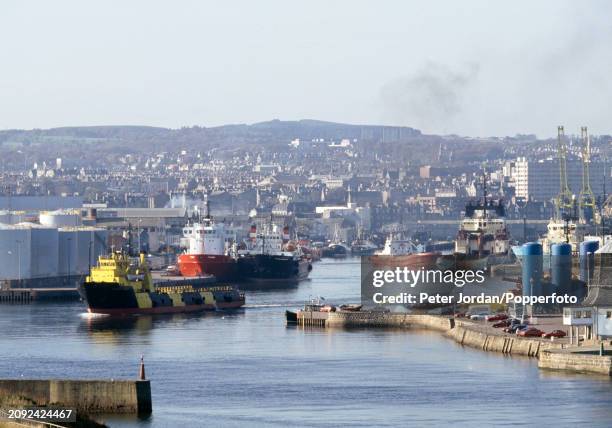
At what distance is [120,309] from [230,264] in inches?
1088

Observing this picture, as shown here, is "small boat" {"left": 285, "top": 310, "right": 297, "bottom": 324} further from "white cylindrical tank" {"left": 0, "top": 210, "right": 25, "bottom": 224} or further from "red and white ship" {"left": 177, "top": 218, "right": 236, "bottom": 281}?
"white cylindrical tank" {"left": 0, "top": 210, "right": 25, "bottom": 224}

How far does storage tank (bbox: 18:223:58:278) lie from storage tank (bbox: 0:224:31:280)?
0.38 metres

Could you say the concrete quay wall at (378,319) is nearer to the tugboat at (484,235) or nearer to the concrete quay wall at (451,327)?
the concrete quay wall at (451,327)

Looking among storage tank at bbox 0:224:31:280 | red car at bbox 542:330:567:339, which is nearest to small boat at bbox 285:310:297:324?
red car at bbox 542:330:567:339

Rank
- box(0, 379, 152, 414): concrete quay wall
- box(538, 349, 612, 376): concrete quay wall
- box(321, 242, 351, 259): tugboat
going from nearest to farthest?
box(0, 379, 152, 414): concrete quay wall, box(538, 349, 612, 376): concrete quay wall, box(321, 242, 351, 259): tugboat

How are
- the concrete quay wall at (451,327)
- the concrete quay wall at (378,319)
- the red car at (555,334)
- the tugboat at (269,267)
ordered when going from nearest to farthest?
the concrete quay wall at (451,327) < the red car at (555,334) < the concrete quay wall at (378,319) < the tugboat at (269,267)

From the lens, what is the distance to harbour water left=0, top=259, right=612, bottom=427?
110ft

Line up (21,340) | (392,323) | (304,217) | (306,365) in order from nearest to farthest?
(306,365) → (21,340) → (392,323) → (304,217)

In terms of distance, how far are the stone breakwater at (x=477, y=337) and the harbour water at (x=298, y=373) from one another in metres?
0.43

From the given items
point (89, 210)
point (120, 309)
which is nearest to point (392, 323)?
point (120, 309)

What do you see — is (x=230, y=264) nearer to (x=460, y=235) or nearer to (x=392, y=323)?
(x=460, y=235)

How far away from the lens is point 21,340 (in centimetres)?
4978

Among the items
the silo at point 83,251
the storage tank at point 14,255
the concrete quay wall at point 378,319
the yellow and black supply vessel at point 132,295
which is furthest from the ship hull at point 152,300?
the silo at point 83,251

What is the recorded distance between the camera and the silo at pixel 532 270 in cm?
5175
